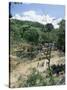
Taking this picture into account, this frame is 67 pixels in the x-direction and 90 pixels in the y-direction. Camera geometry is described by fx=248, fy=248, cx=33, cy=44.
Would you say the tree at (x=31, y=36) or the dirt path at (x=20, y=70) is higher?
the tree at (x=31, y=36)

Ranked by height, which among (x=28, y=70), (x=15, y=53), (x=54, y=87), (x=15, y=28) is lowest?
(x=54, y=87)

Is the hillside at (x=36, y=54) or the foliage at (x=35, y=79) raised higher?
the hillside at (x=36, y=54)

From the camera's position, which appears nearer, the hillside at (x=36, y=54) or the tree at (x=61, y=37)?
the hillside at (x=36, y=54)

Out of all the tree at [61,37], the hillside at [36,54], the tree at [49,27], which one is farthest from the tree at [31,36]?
the tree at [61,37]

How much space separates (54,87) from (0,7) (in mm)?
914

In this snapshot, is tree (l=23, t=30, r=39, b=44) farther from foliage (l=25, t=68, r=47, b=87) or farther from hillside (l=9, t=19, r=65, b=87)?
foliage (l=25, t=68, r=47, b=87)

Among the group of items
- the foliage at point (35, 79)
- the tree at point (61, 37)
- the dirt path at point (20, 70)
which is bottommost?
the foliage at point (35, 79)

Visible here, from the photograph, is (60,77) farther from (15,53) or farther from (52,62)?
(15,53)

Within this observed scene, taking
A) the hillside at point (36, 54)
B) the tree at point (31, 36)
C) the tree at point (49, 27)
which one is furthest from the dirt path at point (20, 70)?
the tree at point (49, 27)

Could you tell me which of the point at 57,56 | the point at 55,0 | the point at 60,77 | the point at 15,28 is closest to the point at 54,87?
the point at 60,77

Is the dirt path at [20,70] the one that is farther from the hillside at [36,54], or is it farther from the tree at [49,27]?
the tree at [49,27]

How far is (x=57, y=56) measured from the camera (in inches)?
94.7

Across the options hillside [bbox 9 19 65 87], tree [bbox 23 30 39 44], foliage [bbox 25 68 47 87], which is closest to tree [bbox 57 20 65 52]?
hillside [bbox 9 19 65 87]

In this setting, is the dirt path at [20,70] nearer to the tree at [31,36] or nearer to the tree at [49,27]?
the tree at [31,36]
